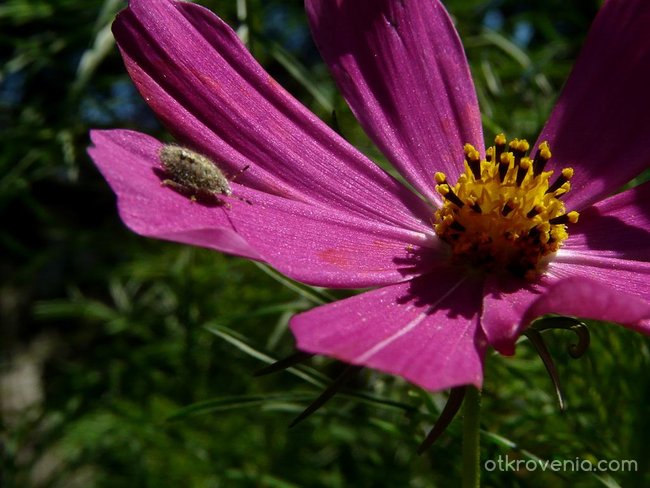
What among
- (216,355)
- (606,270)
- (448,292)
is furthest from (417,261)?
(216,355)

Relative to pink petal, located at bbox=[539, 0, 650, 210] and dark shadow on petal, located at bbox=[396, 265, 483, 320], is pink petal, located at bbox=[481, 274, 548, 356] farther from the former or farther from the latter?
pink petal, located at bbox=[539, 0, 650, 210]

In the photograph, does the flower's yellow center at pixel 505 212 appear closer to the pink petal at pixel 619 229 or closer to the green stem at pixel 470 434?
the pink petal at pixel 619 229

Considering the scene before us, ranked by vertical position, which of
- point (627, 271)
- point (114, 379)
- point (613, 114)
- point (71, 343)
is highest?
point (613, 114)

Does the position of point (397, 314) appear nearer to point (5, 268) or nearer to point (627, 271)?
point (627, 271)

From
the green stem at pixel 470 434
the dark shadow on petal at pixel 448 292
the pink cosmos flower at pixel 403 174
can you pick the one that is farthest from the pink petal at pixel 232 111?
the green stem at pixel 470 434

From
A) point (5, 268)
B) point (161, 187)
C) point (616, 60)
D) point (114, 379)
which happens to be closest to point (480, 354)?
point (161, 187)

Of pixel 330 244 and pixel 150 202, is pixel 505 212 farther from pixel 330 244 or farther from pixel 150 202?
pixel 150 202

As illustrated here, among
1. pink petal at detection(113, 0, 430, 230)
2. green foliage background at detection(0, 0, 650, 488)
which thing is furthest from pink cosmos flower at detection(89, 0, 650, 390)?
green foliage background at detection(0, 0, 650, 488)
